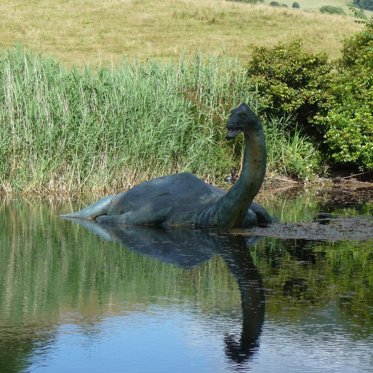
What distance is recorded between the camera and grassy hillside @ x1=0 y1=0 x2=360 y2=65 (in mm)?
41438

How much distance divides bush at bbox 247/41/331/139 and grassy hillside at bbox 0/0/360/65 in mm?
18487

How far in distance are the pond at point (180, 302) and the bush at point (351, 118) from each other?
7194 millimetres

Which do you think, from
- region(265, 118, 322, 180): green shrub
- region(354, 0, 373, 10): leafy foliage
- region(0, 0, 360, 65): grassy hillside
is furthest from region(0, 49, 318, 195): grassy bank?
region(354, 0, 373, 10): leafy foliage

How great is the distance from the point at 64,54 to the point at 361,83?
21669 millimetres

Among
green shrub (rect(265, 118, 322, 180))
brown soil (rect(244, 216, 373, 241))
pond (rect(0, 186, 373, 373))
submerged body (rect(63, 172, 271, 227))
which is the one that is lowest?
pond (rect(0, 186, 373, 373))

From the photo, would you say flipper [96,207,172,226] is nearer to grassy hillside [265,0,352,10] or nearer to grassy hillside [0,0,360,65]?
grassy hillside [0,0,360,65]

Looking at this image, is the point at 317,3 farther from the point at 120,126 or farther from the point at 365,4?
the point at 120,126

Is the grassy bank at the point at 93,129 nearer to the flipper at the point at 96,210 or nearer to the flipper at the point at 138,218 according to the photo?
the flipper at the point at 96,210

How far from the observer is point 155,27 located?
47500 millimetres

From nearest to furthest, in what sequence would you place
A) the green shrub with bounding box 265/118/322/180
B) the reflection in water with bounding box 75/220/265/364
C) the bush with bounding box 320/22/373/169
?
the reflection in water with bounding box 75/220/265/364
the green shrub with bounding box 265/118/322/180
the bush with bounding box 320/22/373/169

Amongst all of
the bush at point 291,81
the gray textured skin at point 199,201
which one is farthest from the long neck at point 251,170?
the bush at point 291,81

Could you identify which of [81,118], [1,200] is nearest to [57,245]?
[1,200]

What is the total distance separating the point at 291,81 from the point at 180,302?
11672 millimetres

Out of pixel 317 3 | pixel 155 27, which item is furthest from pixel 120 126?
pixel 317 3
